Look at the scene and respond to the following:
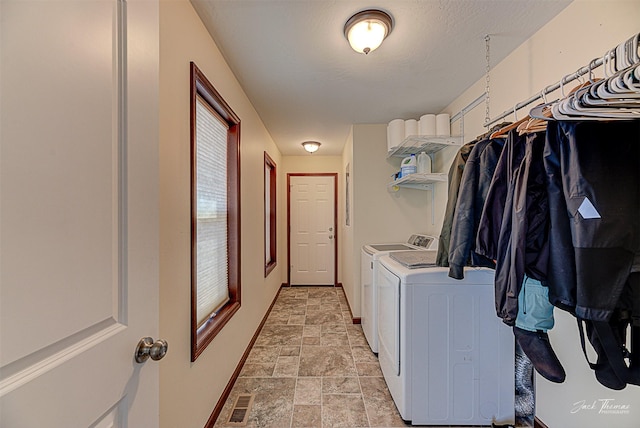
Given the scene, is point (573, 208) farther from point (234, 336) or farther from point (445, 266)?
point (234, 336)

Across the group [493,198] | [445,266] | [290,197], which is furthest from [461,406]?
[290,197]

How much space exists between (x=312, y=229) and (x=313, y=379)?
2.97 meters

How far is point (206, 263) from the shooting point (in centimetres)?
175

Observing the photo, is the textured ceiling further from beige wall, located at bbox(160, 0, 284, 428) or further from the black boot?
the black boot

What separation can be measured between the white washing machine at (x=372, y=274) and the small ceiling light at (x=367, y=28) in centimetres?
157

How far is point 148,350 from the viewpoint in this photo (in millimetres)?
729

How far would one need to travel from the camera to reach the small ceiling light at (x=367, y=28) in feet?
4.60

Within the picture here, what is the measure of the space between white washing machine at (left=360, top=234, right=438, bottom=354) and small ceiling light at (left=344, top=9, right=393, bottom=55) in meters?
1.57

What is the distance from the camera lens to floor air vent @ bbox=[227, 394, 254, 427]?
66.3 inches

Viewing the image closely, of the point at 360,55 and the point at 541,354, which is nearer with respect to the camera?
the point at 541,354

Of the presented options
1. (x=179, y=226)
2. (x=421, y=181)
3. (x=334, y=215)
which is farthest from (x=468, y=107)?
(x=334, y=215)

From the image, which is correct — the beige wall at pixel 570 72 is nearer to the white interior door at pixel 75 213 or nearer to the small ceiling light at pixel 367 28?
the small ceiling light at pixel 367 28

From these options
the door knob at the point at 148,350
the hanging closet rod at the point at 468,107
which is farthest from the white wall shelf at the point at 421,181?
the door knob at the point at 148,350

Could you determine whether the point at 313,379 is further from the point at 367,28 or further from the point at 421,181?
the point at 367,28
